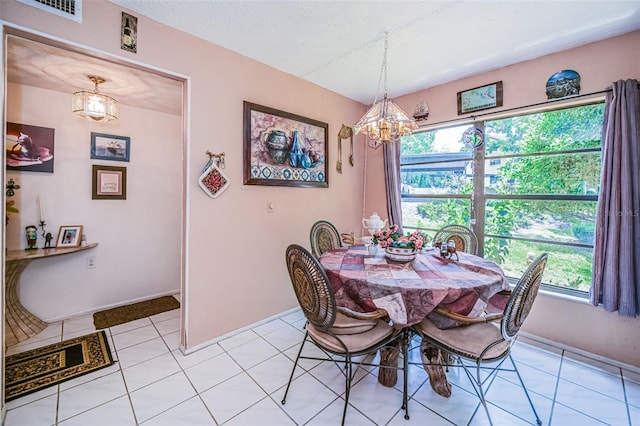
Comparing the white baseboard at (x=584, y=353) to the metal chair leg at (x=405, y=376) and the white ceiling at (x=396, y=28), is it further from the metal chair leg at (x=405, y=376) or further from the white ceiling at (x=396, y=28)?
the white ceiling at (x=396, y=28)

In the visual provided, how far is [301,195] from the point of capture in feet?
9.99

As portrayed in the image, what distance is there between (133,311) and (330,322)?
2.69 metres

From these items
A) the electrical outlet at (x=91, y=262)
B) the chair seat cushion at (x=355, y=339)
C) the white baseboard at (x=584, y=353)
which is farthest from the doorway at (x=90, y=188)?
the white baseboard at (x=584, y=353)

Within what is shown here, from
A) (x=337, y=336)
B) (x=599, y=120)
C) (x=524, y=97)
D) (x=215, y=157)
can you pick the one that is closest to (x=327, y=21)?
(x=215, y=157)

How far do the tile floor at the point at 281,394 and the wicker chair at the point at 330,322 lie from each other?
0.17 m

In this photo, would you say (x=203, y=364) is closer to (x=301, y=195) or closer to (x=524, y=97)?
(x=301, y=195)

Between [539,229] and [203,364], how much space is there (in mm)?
3326

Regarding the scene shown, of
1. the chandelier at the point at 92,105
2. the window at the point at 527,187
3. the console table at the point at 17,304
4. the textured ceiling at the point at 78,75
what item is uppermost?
the textured ceiling at the point at 78,75

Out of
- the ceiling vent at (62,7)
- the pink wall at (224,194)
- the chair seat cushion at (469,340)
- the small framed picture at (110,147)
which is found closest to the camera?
the chair seat cushion at (469,340)

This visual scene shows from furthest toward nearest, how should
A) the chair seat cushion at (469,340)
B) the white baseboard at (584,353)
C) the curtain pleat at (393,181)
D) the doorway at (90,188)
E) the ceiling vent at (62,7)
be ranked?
the curtain pleat at (393,181), the doorway at (90,188), the white baseboard at (584,353), the ceiling vent at (62,7), the chair seat cushion at (469,340)

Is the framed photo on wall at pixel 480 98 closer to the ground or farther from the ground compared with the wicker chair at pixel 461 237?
farther from the ground

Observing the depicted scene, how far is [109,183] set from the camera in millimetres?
3033

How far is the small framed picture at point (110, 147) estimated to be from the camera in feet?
9.57

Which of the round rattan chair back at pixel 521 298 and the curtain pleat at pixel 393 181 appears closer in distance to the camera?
the round rattan chair back at pixel 521 298
